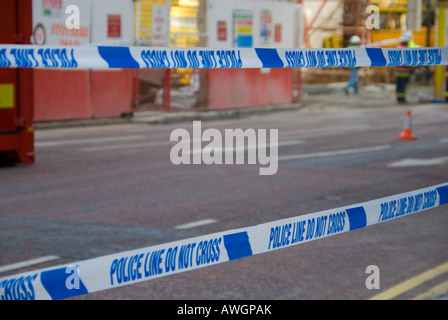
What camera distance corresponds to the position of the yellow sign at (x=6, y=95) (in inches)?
480

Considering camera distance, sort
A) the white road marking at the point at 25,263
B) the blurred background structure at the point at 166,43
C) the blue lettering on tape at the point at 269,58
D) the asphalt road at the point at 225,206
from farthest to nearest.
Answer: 1. the blurred background structure at the point at 166,43
2. the white road marking at the point at 25,263
3. the asphalt road at the point at 225,206
4. the blue lettering on tape at the point at 269,58

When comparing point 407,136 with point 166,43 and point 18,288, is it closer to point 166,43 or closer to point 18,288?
→ point 166,43

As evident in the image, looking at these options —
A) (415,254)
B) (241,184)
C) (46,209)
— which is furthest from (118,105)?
(415,254)

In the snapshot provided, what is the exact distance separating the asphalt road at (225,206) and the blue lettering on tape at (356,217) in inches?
73.8

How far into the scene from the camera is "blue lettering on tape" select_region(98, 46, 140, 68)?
3463mm

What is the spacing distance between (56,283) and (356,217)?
1780mm

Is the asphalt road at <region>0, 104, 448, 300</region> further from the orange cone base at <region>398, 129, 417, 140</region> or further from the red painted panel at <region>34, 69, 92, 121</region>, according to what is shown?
the red painted panel at <region>34, 69, 92, 121</region>

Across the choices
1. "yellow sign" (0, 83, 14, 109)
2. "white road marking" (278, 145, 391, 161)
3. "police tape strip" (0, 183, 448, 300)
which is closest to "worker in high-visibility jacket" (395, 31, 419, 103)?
"white road marking" (278, 145, 391, 161)

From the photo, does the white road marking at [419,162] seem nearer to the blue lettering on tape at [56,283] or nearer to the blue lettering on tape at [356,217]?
the blue lettering on tape at [356,217]

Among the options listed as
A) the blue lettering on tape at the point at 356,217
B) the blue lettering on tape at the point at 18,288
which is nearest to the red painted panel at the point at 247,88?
the blue lettering on tape at the point at 356,217

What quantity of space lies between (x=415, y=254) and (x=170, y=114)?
14.6 m

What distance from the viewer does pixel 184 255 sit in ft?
11.1

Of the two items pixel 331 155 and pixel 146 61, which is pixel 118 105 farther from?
pixel 146 61

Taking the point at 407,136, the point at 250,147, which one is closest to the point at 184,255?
the point at 250,147
